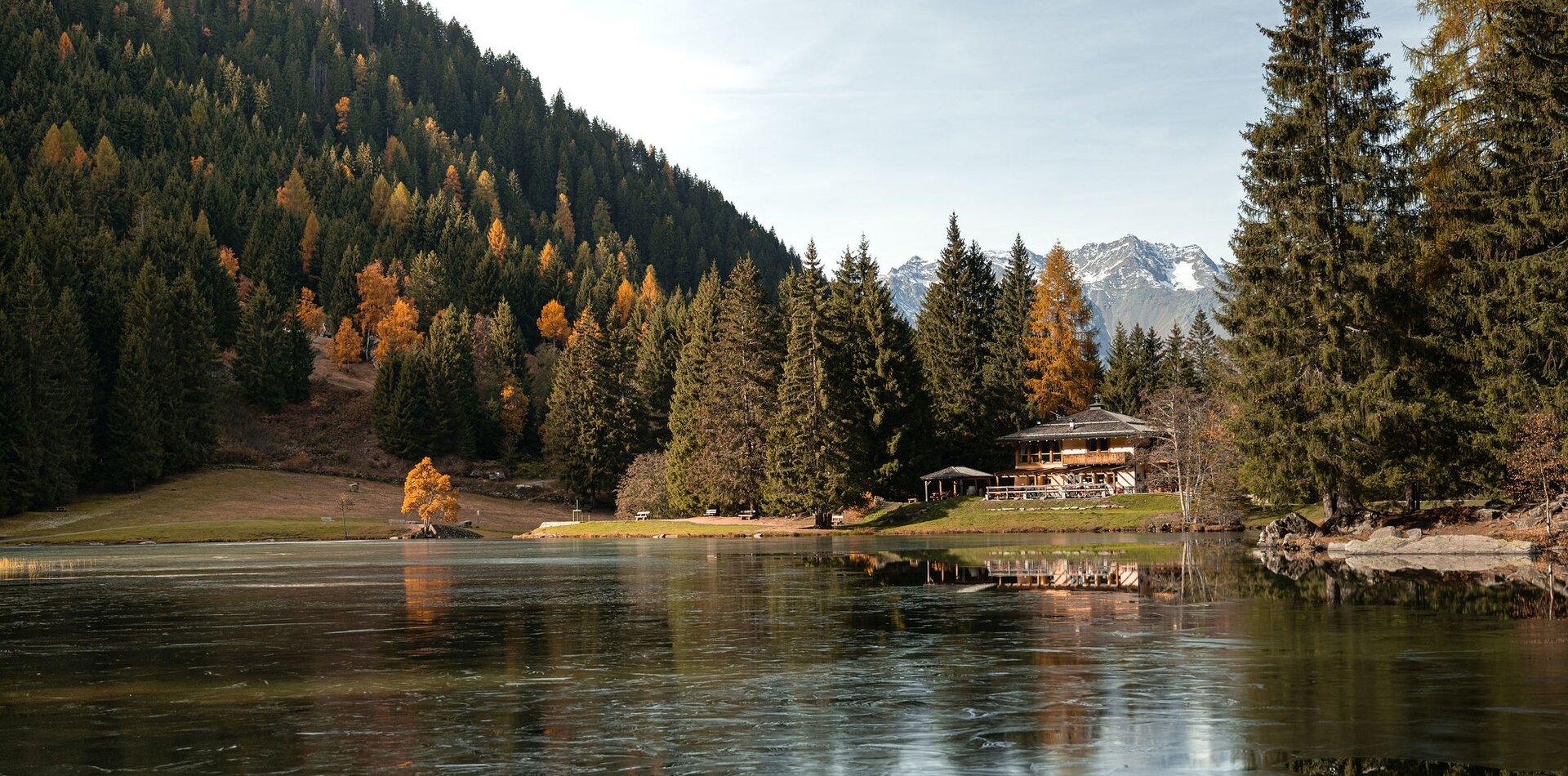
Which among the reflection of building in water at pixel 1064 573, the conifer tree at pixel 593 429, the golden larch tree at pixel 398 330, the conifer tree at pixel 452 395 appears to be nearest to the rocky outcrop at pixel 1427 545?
the reflection of building in water at pixel 1064 573

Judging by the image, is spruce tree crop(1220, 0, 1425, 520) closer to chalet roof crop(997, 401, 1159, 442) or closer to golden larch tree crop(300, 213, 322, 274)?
chalet roof crop(997, 401, 1159, 442)

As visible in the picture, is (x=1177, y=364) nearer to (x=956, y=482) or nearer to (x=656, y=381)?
(x=956, y=482)

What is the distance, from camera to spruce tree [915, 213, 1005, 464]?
9394 centimetres

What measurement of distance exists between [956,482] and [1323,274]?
4901 cm

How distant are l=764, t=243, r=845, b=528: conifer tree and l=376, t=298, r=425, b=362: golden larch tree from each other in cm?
7918

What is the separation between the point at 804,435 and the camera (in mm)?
77000

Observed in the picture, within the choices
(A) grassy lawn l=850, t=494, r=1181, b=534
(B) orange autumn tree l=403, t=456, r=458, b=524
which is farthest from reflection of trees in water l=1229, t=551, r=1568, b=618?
(B) orange autumn tree l=403, t=456, r=458, b=524

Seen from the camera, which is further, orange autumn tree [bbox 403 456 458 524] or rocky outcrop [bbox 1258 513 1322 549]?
orange autumn tree [bbox 403 456 458 524]

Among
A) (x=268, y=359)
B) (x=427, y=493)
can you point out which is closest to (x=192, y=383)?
(x=268, y=359)

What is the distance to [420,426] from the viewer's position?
12656 cm

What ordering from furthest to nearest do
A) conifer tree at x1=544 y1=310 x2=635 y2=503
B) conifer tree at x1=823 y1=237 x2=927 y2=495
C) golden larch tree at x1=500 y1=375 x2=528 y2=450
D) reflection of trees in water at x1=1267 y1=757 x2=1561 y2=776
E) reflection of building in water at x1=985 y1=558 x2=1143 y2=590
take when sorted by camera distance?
golden larch tree at x1=500 y1=375 x2=528 y2=450
conifer tree at x1=544 y1=310 x2=635 y2=503
conifer tree at x1=823 y1=237 x2=927 y2=495
reflection of building in water at x1=985 y1=558 x2=1143 y2=590
reflection of trees in water at x1=1267 y1=757 x2=1561 y2=776

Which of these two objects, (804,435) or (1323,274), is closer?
(1323,274)

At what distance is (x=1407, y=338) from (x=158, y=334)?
344 feet

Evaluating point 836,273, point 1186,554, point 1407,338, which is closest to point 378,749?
point 1186,554
